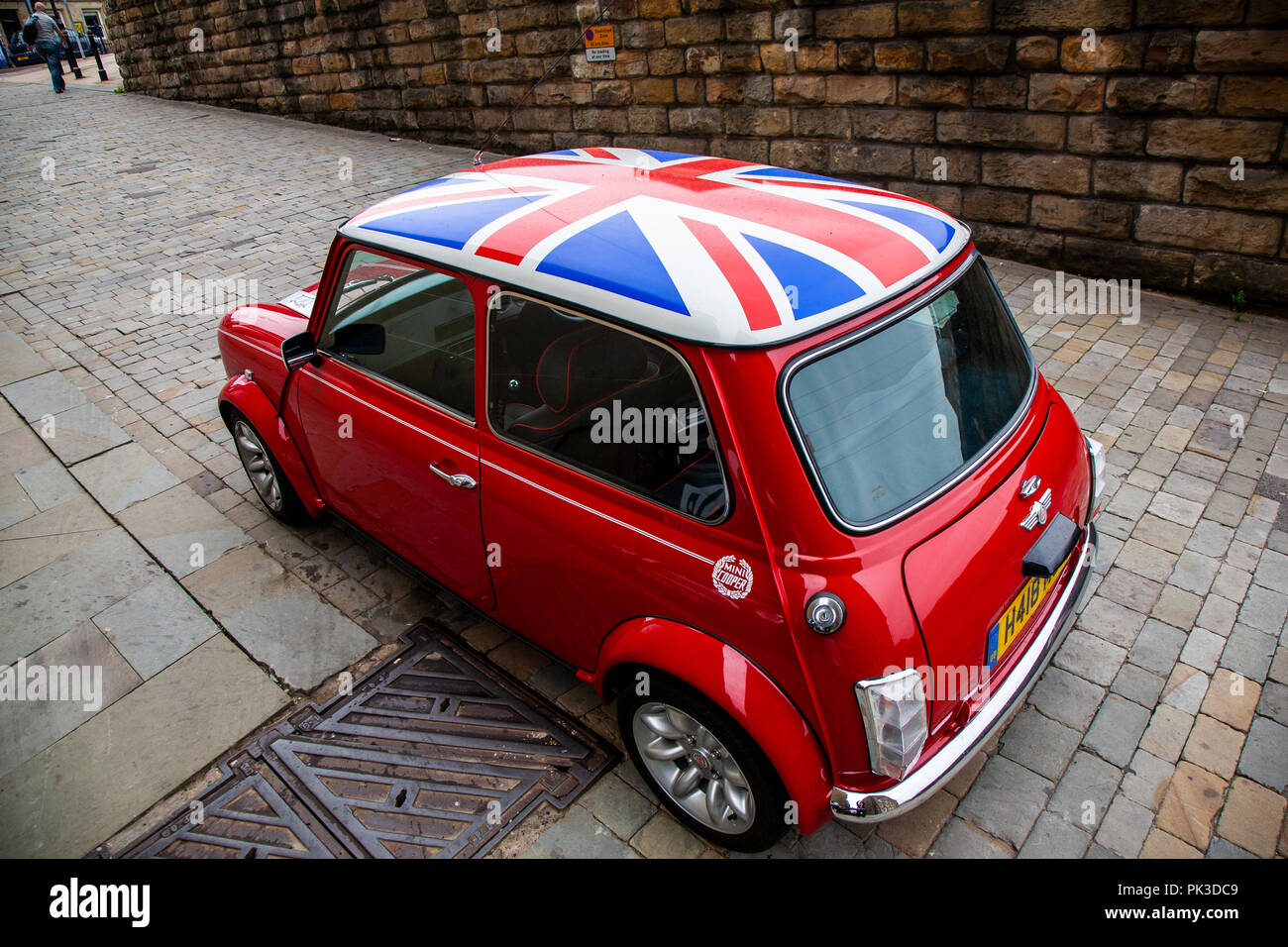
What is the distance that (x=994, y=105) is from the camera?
6992 millimetres

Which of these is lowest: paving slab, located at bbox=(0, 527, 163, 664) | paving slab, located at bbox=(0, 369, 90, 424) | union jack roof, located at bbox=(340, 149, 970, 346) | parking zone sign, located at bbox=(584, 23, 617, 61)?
paving slab, located at bbox=(0, 527, 163, 664)

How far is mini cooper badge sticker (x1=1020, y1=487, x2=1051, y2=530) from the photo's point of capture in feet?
8.87

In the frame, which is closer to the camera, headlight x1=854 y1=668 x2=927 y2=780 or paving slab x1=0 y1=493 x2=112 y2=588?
headlight x1=854 y1=668 x2=927 y2=780

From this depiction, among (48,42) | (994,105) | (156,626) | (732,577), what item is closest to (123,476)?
(156,626)

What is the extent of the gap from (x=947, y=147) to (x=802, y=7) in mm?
1947

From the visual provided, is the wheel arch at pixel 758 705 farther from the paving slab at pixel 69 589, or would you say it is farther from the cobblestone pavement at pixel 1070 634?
the paving slab at pixel 69 589

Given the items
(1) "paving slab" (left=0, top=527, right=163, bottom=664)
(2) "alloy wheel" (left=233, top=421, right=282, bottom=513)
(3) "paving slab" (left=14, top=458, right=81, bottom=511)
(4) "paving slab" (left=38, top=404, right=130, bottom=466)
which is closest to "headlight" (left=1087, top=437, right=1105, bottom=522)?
(2) "alloy wheel" (left=233, top=421, right=282, bottom=513)

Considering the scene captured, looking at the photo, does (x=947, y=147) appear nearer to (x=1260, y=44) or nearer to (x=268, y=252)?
(x=1260, y=44)

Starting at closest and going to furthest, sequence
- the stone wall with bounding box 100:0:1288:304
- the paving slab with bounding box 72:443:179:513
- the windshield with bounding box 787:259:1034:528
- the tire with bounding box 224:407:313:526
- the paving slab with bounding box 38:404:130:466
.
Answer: the windshield with bounding box 787:259:1034:528
the tire with bounding box 224:407:313:526
the paving slab with bounding box 72:443:179:513
the paving slab with bounding box 38:404:130:466
the stone wall with bounding box 100:0:1288:304

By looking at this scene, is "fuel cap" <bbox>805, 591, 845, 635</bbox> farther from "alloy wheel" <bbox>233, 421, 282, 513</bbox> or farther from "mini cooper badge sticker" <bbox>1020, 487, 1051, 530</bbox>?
"alloy wheel" <bbox>233, 421, 282, 513</bbox>

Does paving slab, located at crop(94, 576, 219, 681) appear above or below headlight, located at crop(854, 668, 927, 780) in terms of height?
below

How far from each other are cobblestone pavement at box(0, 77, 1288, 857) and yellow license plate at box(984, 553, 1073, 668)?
0.66 metres

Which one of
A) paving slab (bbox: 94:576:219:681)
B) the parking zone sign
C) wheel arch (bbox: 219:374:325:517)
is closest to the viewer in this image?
paving slab (bbox: 94:576:219:681)

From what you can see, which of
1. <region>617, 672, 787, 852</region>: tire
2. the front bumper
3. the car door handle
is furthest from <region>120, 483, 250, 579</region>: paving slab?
the front bumper
